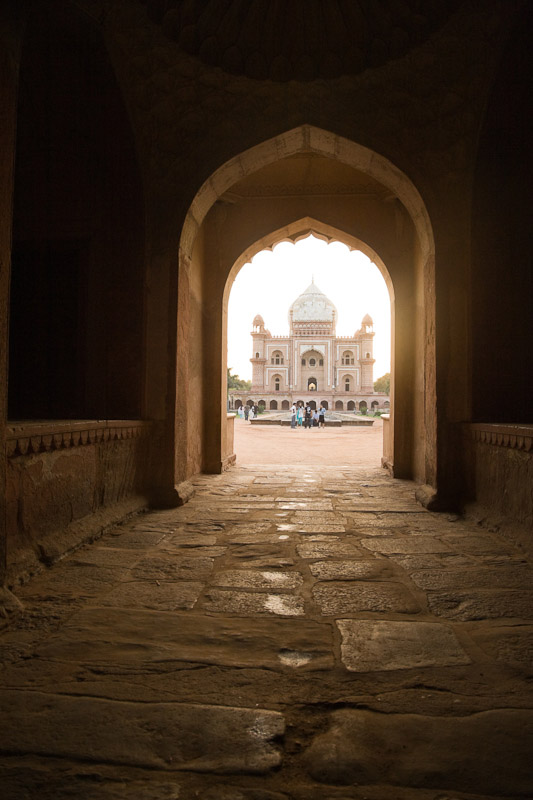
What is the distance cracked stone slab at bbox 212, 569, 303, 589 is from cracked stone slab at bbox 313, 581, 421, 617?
147 millimetres

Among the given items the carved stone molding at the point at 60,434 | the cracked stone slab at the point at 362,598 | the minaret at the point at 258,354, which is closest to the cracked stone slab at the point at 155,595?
the cracked stone slab at the point at 362,598

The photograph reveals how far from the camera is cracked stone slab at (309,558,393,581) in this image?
246 cm

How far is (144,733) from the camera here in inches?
49.4

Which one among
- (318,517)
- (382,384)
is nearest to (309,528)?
(318,517)

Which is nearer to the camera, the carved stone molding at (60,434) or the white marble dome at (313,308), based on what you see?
the carved stone molding at (60,434)

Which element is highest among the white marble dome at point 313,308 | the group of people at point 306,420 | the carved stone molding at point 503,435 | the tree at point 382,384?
the white marble dome at point 313,308

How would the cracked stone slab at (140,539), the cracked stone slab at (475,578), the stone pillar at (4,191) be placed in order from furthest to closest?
the cracked stone slab at (140,539), the cracked stone slab at (475,578), the stone pillar at (4,191)

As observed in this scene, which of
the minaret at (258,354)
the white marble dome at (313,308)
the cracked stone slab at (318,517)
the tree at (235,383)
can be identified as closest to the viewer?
the cracked stone slab at (318,517)

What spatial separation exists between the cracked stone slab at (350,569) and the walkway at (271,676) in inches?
0.7

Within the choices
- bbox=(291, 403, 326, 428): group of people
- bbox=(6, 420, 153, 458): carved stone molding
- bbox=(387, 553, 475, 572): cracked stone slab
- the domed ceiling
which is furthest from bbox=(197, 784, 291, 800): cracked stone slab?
bbox=(291, 403, 326, 428): group of people

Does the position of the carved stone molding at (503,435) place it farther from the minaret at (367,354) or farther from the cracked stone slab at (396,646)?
the minaret at (367,354)

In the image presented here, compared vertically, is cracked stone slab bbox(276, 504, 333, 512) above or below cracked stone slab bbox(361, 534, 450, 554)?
below

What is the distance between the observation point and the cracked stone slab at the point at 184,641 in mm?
1621

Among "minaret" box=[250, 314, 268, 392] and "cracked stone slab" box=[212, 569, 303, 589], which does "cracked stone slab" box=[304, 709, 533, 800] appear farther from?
"minaret" box=[250, 314, 268, 392]
